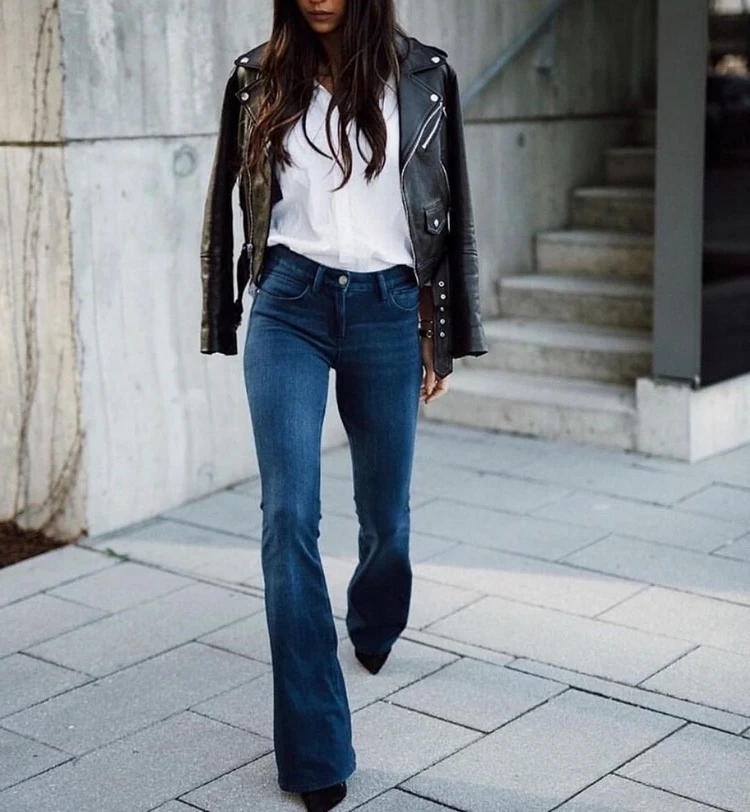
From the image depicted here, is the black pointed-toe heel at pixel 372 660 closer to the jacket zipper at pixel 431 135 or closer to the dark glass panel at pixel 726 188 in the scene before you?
the jacket zipper at pixel 431 135

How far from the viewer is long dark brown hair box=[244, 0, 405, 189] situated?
3441 millimetres

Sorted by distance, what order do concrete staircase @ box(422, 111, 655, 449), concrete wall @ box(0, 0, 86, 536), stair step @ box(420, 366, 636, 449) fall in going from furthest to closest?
1. concrete staircase @ box(422, 111, 655, 449)
2. stair step @ box(420, 366, 636, 449)
3. concrete wall @ box(0, 0, 86, 536)

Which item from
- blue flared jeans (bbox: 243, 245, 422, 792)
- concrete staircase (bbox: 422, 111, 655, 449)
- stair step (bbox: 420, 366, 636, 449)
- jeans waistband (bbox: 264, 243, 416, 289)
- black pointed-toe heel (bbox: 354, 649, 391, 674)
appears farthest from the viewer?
concrete staircase (bbox: 422, 111, 655, 449)

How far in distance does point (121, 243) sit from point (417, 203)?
2.18m

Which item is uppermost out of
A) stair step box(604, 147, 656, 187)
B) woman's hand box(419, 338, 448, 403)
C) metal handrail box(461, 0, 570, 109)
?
metal handrail box(461, 0, 570, 109)

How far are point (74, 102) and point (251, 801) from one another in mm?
2736

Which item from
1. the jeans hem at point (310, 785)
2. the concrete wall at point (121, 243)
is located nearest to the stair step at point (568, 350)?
the concrete wall at point (121, 243)

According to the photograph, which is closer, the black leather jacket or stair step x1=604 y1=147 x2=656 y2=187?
the black leather jacket

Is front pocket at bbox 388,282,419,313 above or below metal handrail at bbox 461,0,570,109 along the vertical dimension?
below

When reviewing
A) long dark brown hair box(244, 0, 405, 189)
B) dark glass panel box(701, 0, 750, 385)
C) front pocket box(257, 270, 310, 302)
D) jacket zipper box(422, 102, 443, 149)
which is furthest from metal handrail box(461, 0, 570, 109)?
front pocket box(257, 270, 310, 302)

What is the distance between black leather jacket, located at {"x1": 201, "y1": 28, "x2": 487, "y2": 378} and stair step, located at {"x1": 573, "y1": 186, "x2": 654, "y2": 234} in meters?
3.95

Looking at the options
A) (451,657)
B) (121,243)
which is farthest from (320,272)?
(121,243)

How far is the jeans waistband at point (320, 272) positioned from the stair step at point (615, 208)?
4.19 m

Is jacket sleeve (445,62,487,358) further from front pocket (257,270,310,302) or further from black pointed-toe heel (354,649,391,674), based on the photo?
black pointed-toe heel (354,649,391,674)
